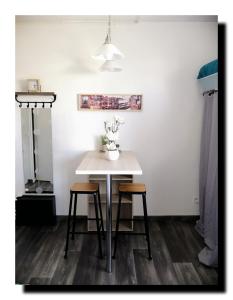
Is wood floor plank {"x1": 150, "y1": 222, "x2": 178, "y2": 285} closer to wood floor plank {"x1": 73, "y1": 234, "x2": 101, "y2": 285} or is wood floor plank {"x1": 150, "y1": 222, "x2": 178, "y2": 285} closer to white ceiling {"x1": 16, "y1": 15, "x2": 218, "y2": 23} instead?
wood floor plank {"x1": 73, "y1": 234, "x2": 101, "y2": 285}

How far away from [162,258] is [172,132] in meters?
1.60

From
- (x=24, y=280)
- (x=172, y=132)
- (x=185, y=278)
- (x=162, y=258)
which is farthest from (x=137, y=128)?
(x=24, y=280)

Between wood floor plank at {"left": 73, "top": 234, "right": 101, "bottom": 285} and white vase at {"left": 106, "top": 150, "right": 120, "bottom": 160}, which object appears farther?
white vase at {"left": 106, "top": 150, "right": 120, "bottom": 160}

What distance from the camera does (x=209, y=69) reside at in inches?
110

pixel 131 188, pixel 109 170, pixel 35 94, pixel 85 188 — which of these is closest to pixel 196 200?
pixel 131 188

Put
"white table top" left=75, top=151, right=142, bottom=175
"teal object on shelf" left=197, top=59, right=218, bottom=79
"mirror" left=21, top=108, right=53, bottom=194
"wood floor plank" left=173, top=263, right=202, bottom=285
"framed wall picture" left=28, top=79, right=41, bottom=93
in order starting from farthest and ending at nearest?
"mirror" left=21, top=108, right=53, bottom=194, "framed wall picture" left=28, top=79, right=41, bottom=93, "teal object on shelf" left=197, top=59, right=218, bottom=79, "wood floor plank" left=173, top=263, right=202, bottom=285, "white table top" left=75, top=151, right=142, bottom=175

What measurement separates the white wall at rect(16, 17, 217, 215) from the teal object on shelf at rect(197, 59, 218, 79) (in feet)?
0.71

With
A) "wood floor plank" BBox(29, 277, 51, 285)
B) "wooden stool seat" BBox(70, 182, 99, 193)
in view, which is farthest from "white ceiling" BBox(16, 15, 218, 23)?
"wood floor plank" BBox(29, 277, 51, 285)

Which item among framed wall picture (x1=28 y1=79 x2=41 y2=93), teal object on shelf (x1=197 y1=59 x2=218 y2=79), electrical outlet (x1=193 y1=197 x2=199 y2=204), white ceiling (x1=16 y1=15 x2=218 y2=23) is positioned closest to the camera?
teal object on shelf (x1=197 y1=59 x2=218 y2=79)

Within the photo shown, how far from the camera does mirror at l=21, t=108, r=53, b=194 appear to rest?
3342mm

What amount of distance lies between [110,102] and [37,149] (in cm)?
119

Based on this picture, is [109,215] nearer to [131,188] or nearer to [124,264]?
[131,188]

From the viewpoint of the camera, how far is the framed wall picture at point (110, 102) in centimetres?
329
